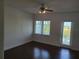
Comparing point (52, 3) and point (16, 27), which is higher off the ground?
point (52, 3)

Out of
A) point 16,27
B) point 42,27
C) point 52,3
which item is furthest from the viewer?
point 42,27

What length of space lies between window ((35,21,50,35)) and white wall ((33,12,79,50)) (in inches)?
12.6

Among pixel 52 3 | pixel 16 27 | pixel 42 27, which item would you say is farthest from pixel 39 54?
pixel 42 27

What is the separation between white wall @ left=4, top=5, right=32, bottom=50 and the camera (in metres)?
4.97

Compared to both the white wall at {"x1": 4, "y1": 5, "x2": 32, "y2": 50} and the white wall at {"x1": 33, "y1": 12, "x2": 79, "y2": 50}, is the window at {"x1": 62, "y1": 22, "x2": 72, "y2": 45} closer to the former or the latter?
the white wall at {"x1": 33, "y1": 12, "x2": 79, "y2": 50}

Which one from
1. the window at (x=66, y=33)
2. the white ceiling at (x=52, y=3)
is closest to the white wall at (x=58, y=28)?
the window at (x=66, y=33)

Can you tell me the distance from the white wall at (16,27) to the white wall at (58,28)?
2.72 feet

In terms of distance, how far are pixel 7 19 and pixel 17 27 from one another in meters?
1.04

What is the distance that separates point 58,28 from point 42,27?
141cm

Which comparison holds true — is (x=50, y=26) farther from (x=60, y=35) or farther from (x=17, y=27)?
(x=17, y=27)

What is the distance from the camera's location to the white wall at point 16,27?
4973 mm

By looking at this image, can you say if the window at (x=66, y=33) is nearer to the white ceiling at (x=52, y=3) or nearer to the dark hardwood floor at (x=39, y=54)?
the dark hardwood floor at (x=39, y=54)

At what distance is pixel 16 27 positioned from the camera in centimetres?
576

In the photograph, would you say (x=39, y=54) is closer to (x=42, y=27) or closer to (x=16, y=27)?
(x=16, y=27)
